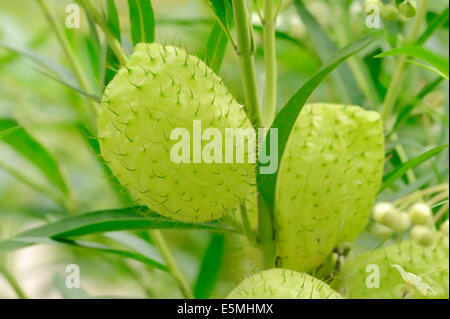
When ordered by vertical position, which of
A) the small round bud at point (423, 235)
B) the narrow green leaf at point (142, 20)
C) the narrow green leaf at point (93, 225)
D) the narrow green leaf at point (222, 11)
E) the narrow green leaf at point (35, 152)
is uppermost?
the narrow green leaf at point (142, 20)

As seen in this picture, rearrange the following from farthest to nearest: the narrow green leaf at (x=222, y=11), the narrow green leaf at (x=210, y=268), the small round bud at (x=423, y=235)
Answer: the narrow green leaf at (x=210, y=268), the narrow green leaf at (x=222, y=11), the small round bud at (x=423, y=235)

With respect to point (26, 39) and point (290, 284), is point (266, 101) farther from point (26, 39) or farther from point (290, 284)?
point (26, 39)

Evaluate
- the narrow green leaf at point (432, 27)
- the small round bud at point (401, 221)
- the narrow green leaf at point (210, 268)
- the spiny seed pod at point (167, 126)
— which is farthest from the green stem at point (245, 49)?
the narrow green leaf at point (210, 268)

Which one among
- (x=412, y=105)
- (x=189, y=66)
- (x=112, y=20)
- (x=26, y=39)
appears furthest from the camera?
(x=26, y=39)

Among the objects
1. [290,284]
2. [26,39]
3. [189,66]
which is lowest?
[290,284]

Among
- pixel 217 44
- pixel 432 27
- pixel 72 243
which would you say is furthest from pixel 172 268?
pixel 432 27

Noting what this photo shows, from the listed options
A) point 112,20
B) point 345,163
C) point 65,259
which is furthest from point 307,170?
point 65,259

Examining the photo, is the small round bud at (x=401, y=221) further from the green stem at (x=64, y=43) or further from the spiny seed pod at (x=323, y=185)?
the green stem at (x=64, y=43)

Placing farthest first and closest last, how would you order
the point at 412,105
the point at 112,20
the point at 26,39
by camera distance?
the point at 26,39, the point at 412,105, the point at 112,20
